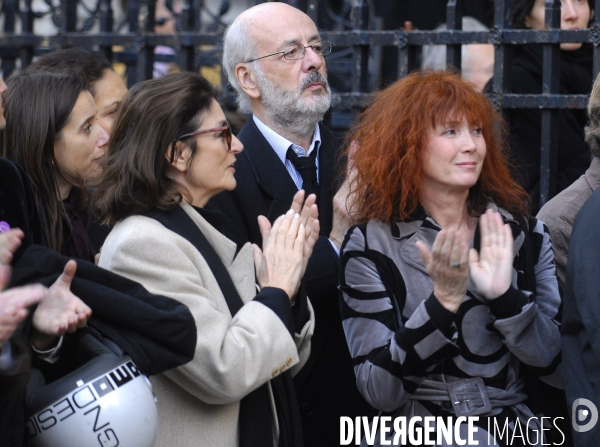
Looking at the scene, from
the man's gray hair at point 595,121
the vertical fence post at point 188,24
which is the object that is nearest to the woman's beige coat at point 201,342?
the man's gray hair at point 595,121

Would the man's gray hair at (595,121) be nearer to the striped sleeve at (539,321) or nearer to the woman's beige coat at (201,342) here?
the striped sleeve at (539,321)

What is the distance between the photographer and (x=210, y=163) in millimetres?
3082

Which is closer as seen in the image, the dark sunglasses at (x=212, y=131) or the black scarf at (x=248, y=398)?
the black scarf at (x=248, y=398)

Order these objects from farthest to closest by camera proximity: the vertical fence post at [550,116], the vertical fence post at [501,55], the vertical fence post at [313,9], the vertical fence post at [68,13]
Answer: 1. the vertical fence post at [68,13]
2. the vertical fence post at [313,9]
3. the vertical fence post at [501,55]
4. the vertical fence post at [550,116]

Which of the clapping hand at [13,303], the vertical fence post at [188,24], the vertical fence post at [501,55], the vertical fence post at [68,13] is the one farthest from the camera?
the vertical fence post at [68,13]

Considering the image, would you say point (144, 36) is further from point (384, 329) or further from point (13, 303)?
point (13, 303)

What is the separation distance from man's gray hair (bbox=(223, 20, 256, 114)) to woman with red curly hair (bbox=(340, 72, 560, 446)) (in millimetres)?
868

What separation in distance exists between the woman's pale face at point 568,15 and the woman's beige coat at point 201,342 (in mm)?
2286

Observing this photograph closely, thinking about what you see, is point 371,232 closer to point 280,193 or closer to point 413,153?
point 413,153

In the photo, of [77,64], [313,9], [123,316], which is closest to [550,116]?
[313,9]

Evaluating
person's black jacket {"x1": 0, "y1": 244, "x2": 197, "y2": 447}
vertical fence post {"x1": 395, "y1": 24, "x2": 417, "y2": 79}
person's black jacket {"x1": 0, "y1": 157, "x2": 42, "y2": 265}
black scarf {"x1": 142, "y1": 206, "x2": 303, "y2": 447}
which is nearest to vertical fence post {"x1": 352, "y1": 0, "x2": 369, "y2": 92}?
vertical fence post {"x1": 395, "y1": 24, "x2": 417, "y2": 79}

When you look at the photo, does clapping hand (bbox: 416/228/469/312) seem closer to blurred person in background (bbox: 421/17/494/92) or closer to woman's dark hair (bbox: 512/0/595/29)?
woman's dark hair (bbox: 512/0/595/29)

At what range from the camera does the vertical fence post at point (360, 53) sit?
4.39 m

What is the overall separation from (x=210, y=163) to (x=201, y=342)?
68 centimetres
